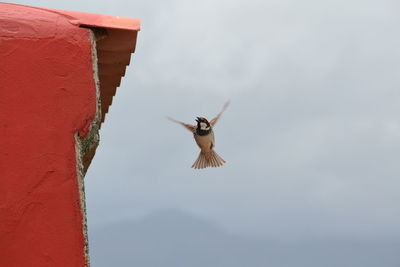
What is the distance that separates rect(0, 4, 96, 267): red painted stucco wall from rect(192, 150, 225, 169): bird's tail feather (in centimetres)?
231

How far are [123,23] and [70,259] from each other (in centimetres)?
137

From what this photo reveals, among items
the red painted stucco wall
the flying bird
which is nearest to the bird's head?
the flying bird

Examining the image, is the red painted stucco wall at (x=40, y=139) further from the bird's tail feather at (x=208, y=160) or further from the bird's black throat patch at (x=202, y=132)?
the bird's tail feather at (x=208, y=160)

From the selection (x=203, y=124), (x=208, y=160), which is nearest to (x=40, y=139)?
(x=203, y=124)

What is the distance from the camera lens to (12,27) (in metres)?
3.89

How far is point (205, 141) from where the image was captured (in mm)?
5754

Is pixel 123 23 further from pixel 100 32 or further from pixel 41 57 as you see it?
pixel 41 57

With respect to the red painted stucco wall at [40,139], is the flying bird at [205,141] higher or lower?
higher

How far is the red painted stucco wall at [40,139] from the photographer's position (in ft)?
12.0

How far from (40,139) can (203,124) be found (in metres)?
2.05

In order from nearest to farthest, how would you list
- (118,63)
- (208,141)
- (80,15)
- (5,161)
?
(5,161) < (80,15) < (118,63) < (208,141)

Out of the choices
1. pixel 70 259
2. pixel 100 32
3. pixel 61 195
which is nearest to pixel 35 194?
pixel 61 195

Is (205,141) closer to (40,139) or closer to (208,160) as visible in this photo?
(208,160)

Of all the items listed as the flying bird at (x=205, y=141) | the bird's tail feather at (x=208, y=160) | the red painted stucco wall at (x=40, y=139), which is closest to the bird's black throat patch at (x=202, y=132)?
the flying bird at (x=205, y=141)
